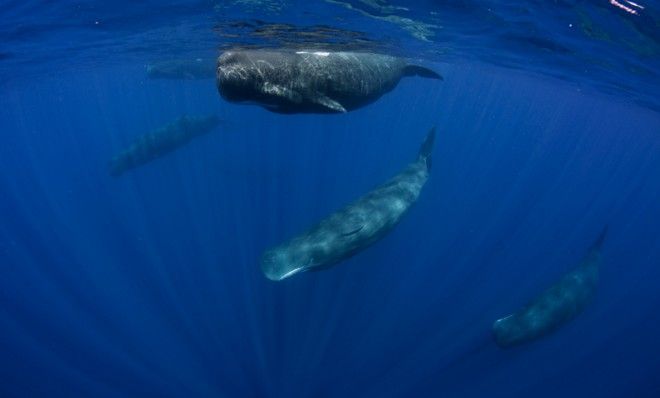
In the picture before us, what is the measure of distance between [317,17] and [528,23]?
6663 millimetres

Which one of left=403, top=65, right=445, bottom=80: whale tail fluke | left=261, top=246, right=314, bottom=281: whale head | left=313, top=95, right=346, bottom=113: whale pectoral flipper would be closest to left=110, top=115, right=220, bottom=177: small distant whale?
left=261, top=246, right=314, bottom=281: whale head

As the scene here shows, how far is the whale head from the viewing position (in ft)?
27.6

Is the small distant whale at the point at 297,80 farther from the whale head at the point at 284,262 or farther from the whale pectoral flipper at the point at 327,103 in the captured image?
the whale head at the point at 284,262

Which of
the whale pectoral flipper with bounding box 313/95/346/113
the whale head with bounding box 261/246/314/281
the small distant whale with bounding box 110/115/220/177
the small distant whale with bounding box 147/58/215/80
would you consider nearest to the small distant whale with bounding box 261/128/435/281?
the whale head with bounding box 261/246/314/281

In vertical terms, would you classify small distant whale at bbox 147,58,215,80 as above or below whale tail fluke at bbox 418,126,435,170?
below

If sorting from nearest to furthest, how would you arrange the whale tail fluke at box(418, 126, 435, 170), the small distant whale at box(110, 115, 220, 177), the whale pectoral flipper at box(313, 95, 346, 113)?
the whale pectoral flipper at box(313, 95, 346, 113) → the whale tail fluke at box(418, 126, 435, 170) → the small distant whale at box(110, 115, 220, 177)

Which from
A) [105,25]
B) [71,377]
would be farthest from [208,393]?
[105,25]

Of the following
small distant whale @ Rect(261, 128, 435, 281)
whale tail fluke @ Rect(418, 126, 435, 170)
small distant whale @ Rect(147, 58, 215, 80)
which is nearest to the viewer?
small distant whale @ Rect(261, 128, 435, 281)

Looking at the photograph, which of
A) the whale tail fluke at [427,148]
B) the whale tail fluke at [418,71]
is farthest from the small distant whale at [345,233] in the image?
the whale tail fluke at [418,71]

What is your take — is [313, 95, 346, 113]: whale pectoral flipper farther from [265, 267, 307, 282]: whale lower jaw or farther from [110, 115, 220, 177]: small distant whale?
[110, 115, 220, 177]: small distant whale

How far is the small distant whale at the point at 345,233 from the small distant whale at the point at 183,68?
54.2 ft

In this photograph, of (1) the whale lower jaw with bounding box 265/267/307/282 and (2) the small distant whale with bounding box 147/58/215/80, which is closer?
(1) the whale lower jaw with bounding box 265/267/307/282

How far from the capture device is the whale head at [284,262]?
8.42 metres

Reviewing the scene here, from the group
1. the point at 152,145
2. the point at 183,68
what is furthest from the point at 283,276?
the point at 183,68
